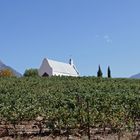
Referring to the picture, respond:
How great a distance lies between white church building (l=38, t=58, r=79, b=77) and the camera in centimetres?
9084

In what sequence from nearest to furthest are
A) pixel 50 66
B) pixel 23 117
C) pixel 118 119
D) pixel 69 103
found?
pixel 118 119, pixel 23 117, pixel 69 103, pixel 50 66

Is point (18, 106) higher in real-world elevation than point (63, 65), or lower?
lower

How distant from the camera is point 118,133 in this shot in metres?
12.9

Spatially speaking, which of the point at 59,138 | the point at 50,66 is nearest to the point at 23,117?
the point at 59,138

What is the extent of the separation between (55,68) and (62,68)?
156cm

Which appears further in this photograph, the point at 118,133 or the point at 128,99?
the point at 128,99

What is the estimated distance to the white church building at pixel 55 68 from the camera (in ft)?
298

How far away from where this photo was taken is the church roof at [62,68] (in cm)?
9128

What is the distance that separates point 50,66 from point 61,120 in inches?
3133

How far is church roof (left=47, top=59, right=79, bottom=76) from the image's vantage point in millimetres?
91275

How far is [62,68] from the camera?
3647 inches

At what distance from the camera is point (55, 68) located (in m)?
91.8

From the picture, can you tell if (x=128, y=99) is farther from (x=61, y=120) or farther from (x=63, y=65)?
(x=63, y=65)

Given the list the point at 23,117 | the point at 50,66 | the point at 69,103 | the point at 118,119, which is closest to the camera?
the point at 118,119
